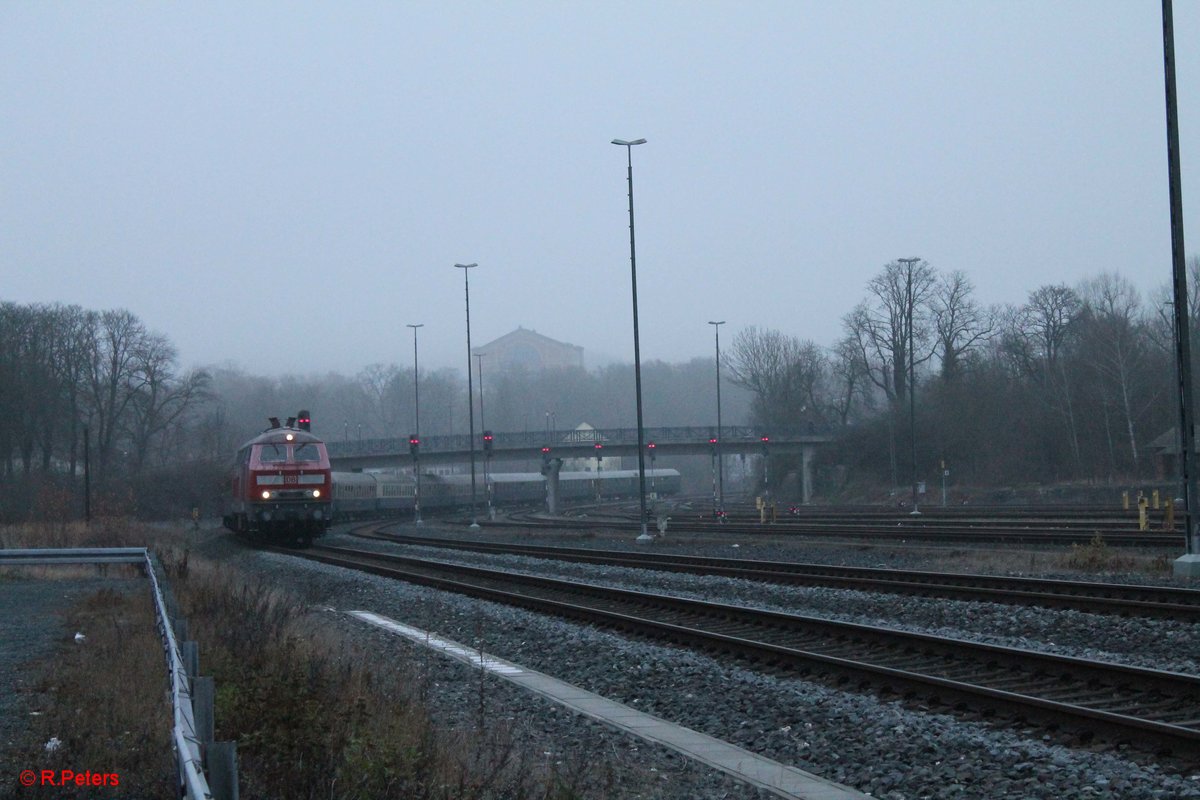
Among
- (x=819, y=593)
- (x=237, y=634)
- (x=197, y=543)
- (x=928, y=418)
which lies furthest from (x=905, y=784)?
(x=928, y=418)

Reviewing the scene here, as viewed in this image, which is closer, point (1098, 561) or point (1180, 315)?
point (1180, 315)

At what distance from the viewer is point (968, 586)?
59.4 ft

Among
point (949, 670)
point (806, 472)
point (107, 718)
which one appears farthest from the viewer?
point (806, 472)

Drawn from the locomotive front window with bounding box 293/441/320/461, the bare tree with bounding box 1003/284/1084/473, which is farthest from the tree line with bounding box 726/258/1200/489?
the locomotive front window with bounding box 293/441/320/461

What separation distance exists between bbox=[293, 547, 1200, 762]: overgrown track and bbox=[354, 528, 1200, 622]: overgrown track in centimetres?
356

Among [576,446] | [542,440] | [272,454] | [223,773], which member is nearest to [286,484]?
[272,454]

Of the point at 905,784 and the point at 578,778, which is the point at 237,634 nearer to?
the point at 578,778

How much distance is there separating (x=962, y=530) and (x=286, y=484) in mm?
20635

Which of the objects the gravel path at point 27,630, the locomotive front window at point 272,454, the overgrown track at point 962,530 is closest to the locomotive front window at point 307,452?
the locomotive front window at point 272,454

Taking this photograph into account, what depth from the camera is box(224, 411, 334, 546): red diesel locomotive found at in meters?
35.9

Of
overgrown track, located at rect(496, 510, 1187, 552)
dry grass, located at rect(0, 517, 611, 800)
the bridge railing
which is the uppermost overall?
the bridge railing

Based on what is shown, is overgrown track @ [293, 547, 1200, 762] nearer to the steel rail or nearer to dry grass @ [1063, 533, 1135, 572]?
dry grass @ [1063, 533, 1135, 572]

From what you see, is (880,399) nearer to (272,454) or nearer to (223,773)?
(272,454)

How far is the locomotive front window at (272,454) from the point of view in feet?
119
